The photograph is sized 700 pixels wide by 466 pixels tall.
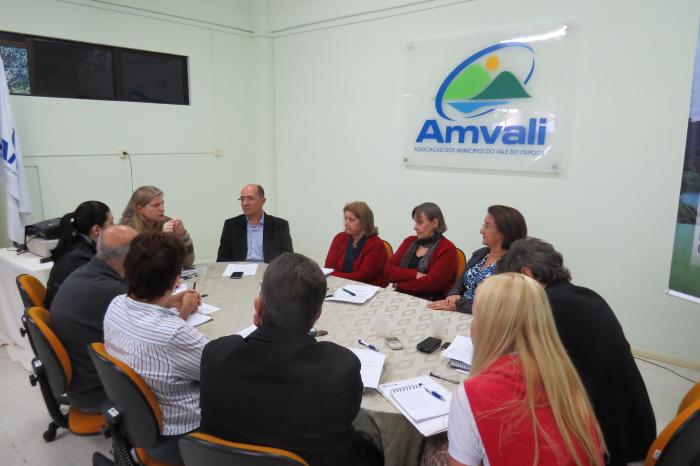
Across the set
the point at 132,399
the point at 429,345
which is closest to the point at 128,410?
the point at 132,399

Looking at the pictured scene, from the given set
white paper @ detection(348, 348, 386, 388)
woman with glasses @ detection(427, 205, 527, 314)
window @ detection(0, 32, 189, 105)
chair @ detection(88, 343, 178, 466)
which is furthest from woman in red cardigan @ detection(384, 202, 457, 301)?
window @ detection(0, 32, 189, 105)

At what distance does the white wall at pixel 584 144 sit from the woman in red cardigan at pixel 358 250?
1.32 metres

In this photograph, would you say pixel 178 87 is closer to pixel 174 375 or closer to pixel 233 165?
pixel 233 165

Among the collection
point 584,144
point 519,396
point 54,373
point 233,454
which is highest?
point 584,144

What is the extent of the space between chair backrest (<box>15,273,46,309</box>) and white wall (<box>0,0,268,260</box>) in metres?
2.24

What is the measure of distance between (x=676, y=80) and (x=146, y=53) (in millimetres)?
4803

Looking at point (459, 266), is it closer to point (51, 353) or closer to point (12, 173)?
point (51, 353)

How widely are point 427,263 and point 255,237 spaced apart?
141 centimetres

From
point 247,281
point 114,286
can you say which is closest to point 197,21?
point 247,281

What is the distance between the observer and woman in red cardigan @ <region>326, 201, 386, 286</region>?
332 cm

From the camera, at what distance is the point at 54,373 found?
1983 millimetres

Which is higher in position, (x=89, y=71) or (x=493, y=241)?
(x=89, y=71)

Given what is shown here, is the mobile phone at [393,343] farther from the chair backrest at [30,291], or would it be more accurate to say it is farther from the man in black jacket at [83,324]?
the chair backrest at [30,291]

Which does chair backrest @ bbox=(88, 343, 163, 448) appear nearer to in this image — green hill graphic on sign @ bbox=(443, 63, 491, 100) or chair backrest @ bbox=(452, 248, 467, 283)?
chair backrest @ bbox=(452, 248, 467, 283)
